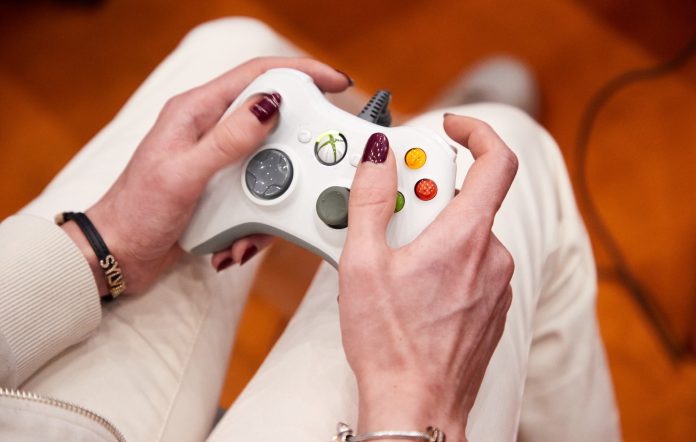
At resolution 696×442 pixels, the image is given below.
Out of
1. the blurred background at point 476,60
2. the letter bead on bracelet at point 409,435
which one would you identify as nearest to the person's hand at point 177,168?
the letter bead on bracelet at point 409,435

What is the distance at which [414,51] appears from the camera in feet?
4.21

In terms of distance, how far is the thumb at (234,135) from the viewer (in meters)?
0.51

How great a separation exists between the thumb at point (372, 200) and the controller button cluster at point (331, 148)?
0.15 ft

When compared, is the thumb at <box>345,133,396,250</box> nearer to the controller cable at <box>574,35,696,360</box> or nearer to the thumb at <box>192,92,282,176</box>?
the thumb at <box>192,92,282,176</box>

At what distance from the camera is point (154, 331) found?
57cm

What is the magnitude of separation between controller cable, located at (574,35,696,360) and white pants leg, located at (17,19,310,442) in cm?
70

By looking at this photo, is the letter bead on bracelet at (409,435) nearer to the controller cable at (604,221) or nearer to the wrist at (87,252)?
the wrist at (87,252)

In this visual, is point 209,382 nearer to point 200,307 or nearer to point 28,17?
point 200,307

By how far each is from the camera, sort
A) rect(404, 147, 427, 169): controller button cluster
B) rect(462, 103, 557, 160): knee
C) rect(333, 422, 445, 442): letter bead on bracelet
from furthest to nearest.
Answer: rect(462, 103, 557, 160): knee < rect(404, 147, 427, 169): controller button cluster < rect(333, 422, 445, 442): letter bead on bracelet

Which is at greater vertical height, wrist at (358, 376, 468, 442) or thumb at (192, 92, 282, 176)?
thumb at (192, 92, 282, 176)

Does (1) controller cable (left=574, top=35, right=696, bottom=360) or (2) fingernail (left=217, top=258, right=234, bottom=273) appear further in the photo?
(1) controller cable (left=574, top=35, right=696, bottom=360)

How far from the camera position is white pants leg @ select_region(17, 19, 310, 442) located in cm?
52

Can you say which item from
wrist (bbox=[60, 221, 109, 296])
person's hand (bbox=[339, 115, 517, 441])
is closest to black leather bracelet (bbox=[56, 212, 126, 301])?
wrist (bbox=[60, 221, 109, 296])

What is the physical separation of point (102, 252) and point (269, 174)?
6.2 inches
